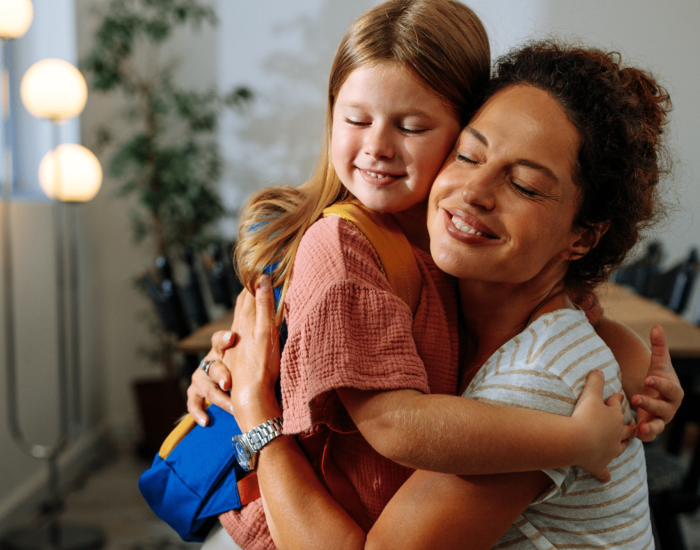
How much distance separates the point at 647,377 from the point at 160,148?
10.9 feet

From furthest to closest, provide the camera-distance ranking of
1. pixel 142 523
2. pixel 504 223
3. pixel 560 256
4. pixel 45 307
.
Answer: pixel 45 307
pixel 142 523
pixel 560 256
pixel 504 223

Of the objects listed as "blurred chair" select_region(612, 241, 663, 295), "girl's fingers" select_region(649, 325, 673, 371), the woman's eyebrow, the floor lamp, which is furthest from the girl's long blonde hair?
"blurred chair" select_region(612, 241, 663, 295)

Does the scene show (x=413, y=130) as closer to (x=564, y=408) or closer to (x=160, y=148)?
(x=564, y=408)

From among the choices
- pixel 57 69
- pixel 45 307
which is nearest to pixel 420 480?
pixel 57 69

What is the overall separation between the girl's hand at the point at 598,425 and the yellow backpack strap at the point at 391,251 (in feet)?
0.87

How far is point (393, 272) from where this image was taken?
0.91 meters

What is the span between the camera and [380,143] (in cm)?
100

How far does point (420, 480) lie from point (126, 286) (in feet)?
12.1

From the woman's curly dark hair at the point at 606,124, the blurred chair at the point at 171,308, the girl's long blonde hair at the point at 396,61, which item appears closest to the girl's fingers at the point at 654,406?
the woman's curly dark hair at the point at 606,124

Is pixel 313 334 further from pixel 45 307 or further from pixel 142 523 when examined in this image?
pixel 45 307


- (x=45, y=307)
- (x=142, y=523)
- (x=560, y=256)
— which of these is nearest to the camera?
(x=560, y=256)

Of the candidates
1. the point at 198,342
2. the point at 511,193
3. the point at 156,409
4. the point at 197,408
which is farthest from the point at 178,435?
the point at 156,409

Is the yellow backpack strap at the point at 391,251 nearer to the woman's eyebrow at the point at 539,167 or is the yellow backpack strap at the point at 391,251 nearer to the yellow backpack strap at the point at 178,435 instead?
the woman's eyebrow at the point at 539,167

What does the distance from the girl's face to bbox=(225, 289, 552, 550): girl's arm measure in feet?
1.32
